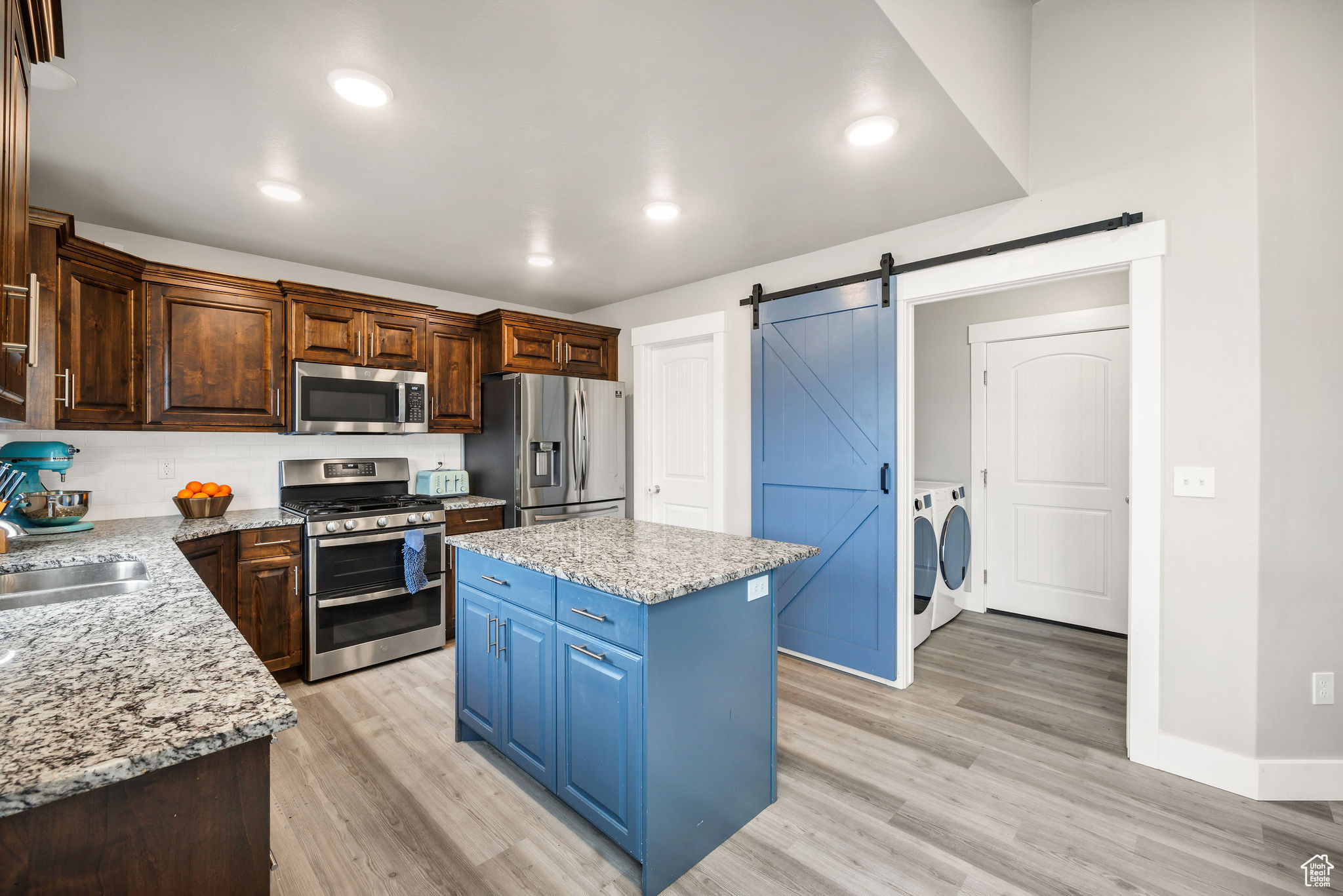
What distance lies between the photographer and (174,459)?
3293mm

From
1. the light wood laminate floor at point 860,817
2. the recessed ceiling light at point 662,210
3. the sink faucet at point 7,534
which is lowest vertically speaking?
the light wood laminate floor at point 860,817

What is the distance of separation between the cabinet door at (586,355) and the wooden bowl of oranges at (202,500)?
2212 millimetres

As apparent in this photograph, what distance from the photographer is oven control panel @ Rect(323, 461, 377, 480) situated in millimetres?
3719

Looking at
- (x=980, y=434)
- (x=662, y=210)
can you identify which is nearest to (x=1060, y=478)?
(x=980, y=434)

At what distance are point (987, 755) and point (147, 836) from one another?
2707 mm

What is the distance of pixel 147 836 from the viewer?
81 centimetres

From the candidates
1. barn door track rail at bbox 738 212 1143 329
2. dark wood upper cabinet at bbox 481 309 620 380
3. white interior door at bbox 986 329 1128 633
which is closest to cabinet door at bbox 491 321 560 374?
dark wood upper cabinet at bbox 481 309 620 380

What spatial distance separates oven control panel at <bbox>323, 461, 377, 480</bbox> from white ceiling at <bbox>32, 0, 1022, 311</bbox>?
132 cm

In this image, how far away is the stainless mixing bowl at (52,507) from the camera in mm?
2480

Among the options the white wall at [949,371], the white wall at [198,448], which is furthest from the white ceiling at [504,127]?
the white wall at [949,371]

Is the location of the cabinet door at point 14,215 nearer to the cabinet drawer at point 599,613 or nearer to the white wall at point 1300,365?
the cabinet drawer at point 599,613

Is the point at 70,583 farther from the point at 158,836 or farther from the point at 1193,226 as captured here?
the point at 1193,226

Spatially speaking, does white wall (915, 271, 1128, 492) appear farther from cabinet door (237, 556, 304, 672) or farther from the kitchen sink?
the kitchen sink

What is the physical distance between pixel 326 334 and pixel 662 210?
216 cm
